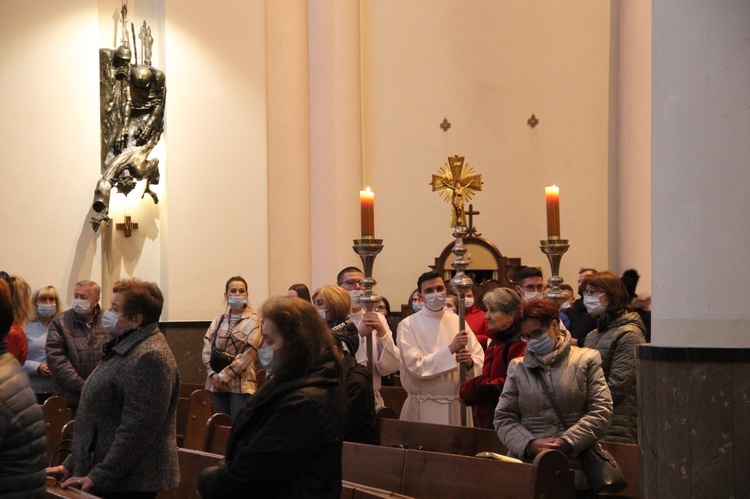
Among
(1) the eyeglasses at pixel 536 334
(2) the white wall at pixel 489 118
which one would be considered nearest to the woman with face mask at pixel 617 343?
(1) the eyeglasses at pixel 536 334

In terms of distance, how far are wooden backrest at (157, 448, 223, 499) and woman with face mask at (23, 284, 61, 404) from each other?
3.65 meters

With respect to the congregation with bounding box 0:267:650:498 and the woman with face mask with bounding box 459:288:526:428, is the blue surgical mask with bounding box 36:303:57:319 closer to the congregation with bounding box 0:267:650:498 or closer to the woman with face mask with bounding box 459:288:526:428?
the congregation with bounding box 0:267:650:498

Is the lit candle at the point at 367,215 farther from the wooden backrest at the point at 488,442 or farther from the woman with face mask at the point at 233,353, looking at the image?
the woman with face mask at the point at 233,353

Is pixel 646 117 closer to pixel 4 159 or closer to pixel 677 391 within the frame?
pixel 4 159

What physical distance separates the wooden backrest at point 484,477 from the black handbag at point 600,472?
1.81 feet

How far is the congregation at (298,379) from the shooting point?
151 inches

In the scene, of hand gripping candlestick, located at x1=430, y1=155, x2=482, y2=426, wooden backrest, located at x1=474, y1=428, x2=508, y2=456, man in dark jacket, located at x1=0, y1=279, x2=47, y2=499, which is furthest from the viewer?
hand gripping candlestick, located at x1=430, y1=155, x2=482, y2=426

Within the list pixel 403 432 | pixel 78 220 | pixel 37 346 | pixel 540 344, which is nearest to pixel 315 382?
pixel 540 344

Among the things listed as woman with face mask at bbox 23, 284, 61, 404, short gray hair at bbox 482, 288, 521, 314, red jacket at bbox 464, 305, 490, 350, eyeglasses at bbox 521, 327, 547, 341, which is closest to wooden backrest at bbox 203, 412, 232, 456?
short gray hair at bbox 482, 288, 521, 314

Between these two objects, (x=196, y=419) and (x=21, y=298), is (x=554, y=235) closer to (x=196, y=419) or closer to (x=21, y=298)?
(x=196, y=419)

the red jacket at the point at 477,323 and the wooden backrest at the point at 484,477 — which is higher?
the red jacket at the point at 477,323

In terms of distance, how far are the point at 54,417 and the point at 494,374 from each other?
343cm

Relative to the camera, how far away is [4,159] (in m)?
11.0

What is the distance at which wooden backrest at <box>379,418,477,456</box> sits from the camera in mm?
6211
